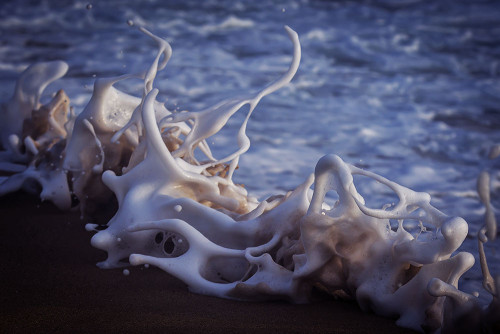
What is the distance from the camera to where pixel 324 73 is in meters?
6.87

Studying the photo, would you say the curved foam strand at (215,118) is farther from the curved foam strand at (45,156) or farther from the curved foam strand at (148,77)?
the curved foam strand at (45,156)

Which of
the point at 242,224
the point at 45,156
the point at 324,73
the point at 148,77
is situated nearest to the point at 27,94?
the point at 45,156

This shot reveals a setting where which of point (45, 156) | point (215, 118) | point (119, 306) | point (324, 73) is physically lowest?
point (324, 73)

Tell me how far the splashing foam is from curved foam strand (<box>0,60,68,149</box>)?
372 millimetres

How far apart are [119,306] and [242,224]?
0.43 m

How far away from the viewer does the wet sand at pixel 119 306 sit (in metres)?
1.43

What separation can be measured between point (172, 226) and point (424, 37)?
25.1 ft

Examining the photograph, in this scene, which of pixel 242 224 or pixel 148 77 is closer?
pixel 242 224

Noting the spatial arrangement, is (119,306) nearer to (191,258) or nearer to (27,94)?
(191,258)

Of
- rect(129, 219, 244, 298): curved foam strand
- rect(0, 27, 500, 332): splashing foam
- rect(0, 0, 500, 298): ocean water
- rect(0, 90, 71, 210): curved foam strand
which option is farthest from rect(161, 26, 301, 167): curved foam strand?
rect(0, 90, 71, 210): curved foam strand

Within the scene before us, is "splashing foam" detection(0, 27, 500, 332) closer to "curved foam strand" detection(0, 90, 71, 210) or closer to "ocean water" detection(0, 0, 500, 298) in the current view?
"curved foam strand" detection(0, 90, 71, 210)

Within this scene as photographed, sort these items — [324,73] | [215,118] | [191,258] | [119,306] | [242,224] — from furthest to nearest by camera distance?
1. [324,73]
2. [215,118]
3. [242,224]
4. [191,258]
5. [119,306]

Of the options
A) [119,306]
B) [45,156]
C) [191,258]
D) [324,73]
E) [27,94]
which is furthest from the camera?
[324,73]

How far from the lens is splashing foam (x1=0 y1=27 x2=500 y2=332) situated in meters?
1.44
